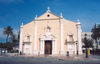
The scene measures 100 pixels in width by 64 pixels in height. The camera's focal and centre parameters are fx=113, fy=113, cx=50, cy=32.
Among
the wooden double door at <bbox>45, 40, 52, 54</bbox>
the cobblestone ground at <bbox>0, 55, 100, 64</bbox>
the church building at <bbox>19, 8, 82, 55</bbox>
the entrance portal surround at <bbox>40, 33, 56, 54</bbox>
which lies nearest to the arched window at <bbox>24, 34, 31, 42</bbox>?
the church building at <bbox>19, 8, 82, 55</bbox>

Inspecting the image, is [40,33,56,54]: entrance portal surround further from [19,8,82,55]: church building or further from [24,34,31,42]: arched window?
[24,34,31,42]: arched window

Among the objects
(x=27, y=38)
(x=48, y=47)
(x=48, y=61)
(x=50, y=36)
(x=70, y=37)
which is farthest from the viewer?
(x=27, y=38)

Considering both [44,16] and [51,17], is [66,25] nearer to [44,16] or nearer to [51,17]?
[51,17]

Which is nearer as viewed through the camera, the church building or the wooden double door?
the church building

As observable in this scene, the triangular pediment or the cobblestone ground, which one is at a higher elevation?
the triangular pediment

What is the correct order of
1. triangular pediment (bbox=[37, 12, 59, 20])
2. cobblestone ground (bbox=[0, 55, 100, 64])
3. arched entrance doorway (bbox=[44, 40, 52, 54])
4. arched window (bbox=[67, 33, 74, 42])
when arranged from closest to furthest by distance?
cobblestone ground (bbox=[0, 55, 100, 64]) < arched window (bbox=[67, 33, 74, 42]) < arched entrance doorway (bbox=[44, 40, 52, 54]) < triangular pediment (bbox=[37, 12, 59, 20])

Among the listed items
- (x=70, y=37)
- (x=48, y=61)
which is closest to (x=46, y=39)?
(x=70, y=37)

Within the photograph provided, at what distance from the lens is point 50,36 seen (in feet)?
89.7

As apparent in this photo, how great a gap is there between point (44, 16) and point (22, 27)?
640cm

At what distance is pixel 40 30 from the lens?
92.2ft

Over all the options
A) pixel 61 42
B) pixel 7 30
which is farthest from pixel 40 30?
pixel 7 30

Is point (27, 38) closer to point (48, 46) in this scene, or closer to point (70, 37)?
point (48, 46)

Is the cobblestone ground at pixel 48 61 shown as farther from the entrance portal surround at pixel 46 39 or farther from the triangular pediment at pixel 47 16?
the triangular pediment at pixel 47 16

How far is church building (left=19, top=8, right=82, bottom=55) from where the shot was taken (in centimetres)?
2611
